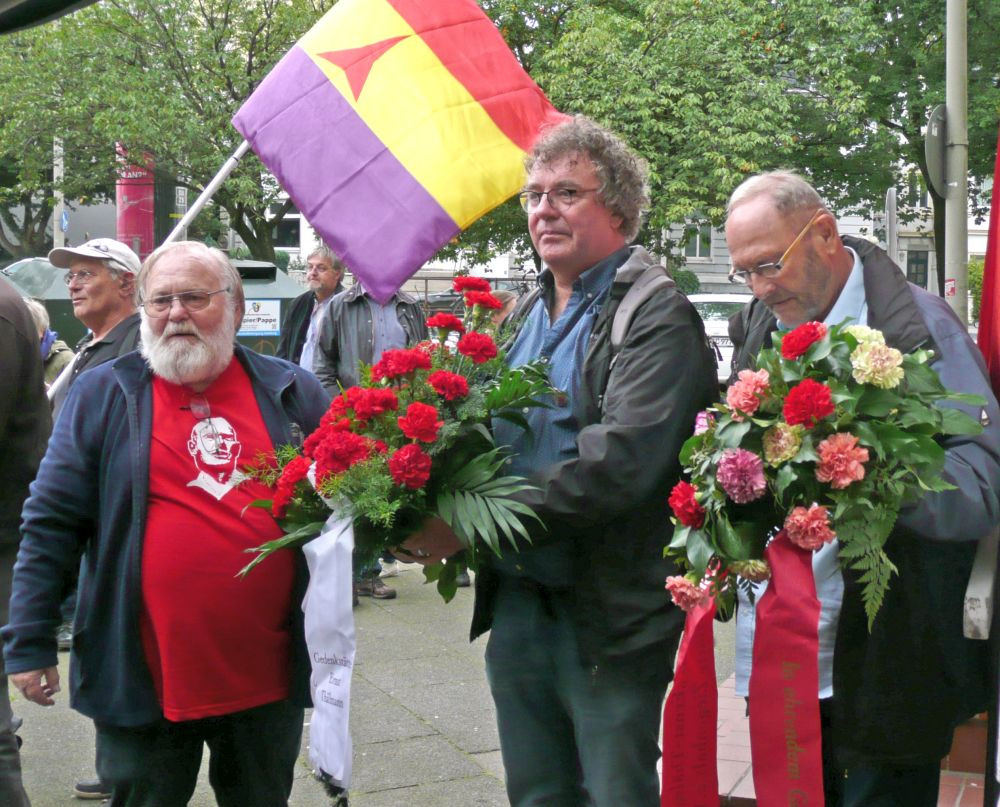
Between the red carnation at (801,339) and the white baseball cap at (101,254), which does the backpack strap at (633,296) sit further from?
the white baseball cap at (101,254)

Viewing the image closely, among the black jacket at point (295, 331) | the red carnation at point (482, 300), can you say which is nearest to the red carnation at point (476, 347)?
the red carnation at point (482, 300)

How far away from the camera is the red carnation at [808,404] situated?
7.95ft

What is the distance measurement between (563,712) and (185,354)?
1325 mm

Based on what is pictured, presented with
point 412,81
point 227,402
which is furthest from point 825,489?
point 412,81

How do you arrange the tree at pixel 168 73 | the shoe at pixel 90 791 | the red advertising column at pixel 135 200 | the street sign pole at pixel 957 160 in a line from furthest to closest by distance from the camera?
1. the red advertising column at pixel 135 200
2. the tree at pixel 168 73
3. the street sign pole at pixel 957 160
4. the shoe at pixel 90 791

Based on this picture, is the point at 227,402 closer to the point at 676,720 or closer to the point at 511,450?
the point at 511,450

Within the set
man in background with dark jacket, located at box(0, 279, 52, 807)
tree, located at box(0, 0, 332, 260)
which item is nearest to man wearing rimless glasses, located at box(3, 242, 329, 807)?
man in background with dark jacket, located at box(0, 279, 52, 807)

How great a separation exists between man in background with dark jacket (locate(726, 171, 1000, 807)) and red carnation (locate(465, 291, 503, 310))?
59 cm

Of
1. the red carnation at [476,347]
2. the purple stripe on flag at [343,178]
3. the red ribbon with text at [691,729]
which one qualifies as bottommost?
the red ribbon with text at [691,729]

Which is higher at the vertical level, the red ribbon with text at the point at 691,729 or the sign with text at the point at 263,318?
the sign with text at the point at 263,318

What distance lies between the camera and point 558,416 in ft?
10.2

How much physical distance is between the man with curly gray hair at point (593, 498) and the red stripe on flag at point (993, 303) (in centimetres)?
66

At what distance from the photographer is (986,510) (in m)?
2.56

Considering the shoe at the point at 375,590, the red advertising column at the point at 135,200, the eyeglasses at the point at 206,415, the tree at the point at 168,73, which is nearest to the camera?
the eyeglasses at the point at 206,415
